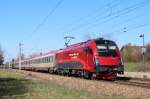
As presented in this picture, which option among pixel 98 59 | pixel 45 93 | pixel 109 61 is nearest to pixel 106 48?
pixel 109 61

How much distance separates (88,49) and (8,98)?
1796 cm

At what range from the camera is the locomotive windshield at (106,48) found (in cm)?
3209

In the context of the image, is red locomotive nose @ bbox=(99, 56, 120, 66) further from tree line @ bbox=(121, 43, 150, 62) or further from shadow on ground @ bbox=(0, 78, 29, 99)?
tree line @ bbox=(121, 43, 150, 62)

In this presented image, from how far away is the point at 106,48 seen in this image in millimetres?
32406

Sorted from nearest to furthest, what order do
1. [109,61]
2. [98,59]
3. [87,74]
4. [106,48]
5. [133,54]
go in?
[98,59] → [109,61] → [106,48] → [87,74] → [133,54]

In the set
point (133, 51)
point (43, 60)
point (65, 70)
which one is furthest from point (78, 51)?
point (133, 51)

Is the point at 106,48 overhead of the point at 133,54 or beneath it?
beneath

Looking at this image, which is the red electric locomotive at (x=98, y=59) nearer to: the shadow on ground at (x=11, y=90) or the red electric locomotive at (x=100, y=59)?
the red electric locomotive at (x=100, y=59)

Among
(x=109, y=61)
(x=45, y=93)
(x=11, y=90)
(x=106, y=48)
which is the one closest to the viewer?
(x=45, y=93)

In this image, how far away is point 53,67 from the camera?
52.3m

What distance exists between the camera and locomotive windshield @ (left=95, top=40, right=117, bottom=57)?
32.1 meters

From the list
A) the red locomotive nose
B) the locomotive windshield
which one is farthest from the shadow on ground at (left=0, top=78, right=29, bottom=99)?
the locomotive windshield

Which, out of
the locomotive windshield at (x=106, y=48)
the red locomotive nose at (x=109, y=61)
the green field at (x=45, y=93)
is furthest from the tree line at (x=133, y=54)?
the green field at (x=45, y=93)

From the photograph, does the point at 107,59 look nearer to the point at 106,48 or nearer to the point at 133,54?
the point at 106,48
